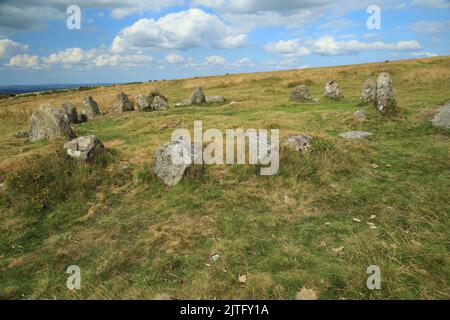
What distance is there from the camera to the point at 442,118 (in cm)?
1666

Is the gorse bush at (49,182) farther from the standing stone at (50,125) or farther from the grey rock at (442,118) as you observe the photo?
the grey rock at (442,118)

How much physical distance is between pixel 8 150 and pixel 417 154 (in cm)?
1809

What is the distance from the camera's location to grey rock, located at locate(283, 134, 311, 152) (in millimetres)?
12641

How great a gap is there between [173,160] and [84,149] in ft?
11.6

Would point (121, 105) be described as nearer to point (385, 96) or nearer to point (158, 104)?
point (158, 104)

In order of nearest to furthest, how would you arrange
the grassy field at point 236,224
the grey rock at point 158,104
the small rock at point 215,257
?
the grassy field at point 236,224, the small rock at point 215,257, the grey rock at point 158,104

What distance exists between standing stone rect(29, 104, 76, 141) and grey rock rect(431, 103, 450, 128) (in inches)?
699

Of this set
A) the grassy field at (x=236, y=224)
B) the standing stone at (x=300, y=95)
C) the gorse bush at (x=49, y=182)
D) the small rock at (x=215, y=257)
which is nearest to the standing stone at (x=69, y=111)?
the grassy field at (x=236, y=224)

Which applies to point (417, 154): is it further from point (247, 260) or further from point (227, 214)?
point (247, 260)

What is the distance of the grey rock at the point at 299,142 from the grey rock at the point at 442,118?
7.64m

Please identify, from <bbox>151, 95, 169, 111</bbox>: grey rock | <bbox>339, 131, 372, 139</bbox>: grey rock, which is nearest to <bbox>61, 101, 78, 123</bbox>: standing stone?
<bbox>151, 95, 169, 111</bbox>: grey rock

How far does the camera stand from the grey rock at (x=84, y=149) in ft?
40.8

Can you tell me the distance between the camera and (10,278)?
295 inches
